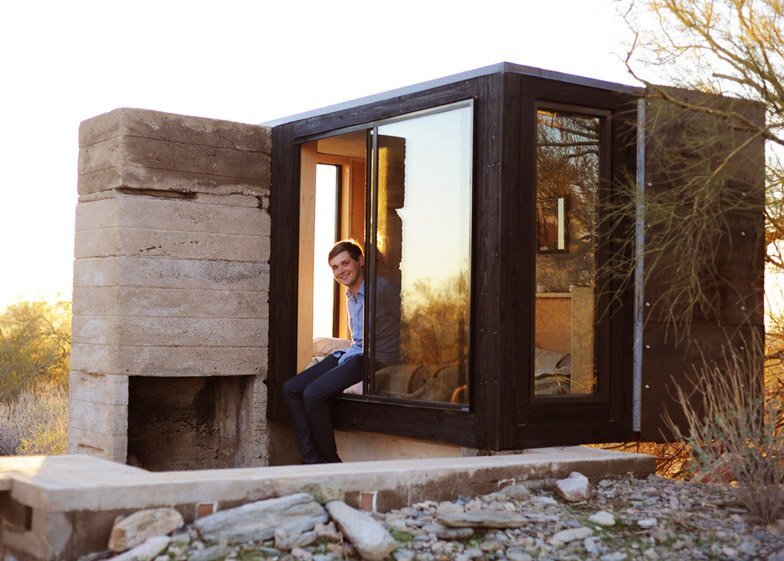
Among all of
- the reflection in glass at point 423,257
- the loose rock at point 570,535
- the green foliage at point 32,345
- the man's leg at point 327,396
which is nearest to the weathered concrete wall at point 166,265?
the man's leg at point 327,396

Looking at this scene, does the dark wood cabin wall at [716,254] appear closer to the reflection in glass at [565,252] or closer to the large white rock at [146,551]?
the reflection in glass at [565,252]

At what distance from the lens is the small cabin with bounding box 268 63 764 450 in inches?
273

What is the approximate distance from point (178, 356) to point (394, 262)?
187cm

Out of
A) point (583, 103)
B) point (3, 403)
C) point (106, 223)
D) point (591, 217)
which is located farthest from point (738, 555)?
point (3, 403)

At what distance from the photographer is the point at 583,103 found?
7199mm

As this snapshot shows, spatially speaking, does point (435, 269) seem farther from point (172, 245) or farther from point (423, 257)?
point (172, 245)

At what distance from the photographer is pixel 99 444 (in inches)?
329

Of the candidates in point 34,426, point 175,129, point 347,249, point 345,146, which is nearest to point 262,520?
point 347,249

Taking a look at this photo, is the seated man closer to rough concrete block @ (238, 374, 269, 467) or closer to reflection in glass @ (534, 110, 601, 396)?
rough concrete block @ (238, 374, 269, 467)

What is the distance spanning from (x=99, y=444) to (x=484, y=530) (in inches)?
146

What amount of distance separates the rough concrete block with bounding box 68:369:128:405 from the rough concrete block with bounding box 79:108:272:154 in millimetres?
1730

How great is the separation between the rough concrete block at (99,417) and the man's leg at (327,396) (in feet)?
4.36

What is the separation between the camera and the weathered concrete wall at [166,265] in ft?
27.0

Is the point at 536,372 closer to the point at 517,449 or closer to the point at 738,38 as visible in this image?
the point at 517,449
